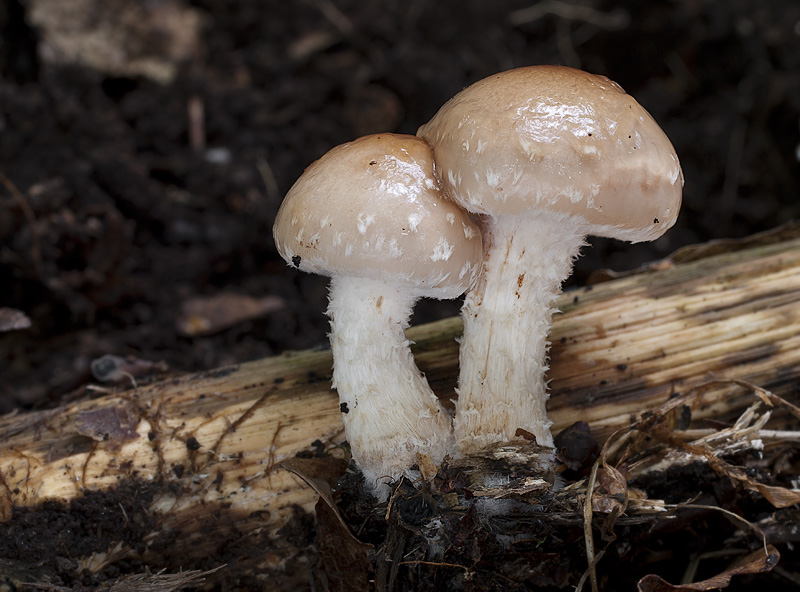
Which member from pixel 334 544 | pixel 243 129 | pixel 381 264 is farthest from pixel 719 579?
pixel 243 129

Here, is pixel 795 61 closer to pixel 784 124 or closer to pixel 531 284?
pixel 784 124

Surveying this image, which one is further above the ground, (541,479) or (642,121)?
(642,121)

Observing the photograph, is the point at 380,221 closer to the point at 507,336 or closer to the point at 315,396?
the point at 507,336

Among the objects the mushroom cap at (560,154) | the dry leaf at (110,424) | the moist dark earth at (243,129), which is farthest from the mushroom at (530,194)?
the moist dark earth at (243,129)

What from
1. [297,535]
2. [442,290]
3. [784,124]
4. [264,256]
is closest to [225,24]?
[264,256]

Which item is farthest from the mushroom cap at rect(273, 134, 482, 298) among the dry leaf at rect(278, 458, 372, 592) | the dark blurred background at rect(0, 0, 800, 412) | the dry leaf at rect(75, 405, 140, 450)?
the dark blurred background at rect(0, 0, 800, 412)
